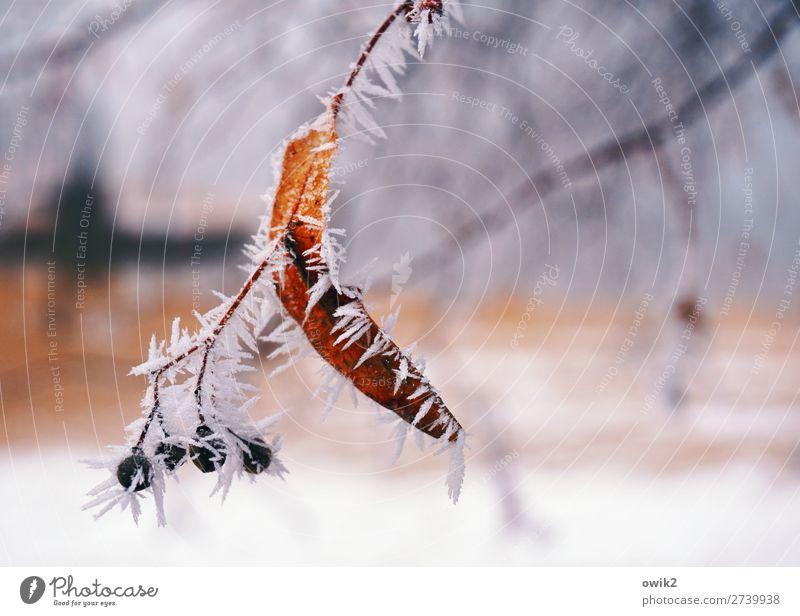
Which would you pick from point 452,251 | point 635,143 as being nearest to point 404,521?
point 452,251

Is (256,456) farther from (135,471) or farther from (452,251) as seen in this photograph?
(452,251)

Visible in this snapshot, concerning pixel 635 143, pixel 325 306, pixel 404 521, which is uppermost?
pixel 635 143

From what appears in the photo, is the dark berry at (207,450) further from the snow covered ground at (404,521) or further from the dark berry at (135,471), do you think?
the snow covered ground at (404,521)

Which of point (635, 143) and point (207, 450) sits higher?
point (635, 143)

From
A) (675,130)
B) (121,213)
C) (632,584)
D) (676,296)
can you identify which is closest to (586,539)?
(632,584)

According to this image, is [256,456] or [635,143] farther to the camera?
[635,143]

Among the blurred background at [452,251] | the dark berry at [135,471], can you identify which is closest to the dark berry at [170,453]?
the dark berry at [135,471]

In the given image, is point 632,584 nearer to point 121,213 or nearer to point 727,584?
point 727,584
